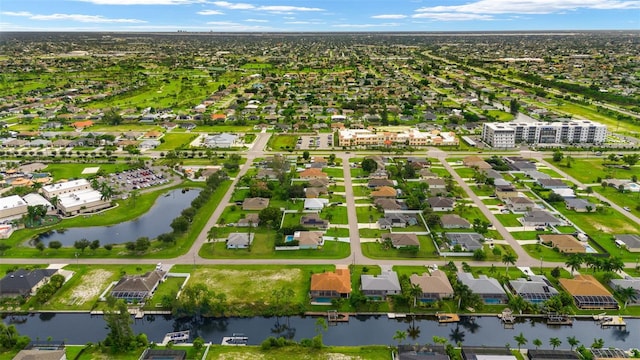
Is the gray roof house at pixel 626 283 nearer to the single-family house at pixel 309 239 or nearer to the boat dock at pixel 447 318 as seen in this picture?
the boat dock at pixel 447 318

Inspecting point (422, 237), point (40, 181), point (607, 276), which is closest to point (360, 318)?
point (422, 237)

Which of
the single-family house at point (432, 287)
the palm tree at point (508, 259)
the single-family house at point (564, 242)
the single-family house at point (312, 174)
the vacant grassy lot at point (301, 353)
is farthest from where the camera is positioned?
the single-family house at point (312, 174)

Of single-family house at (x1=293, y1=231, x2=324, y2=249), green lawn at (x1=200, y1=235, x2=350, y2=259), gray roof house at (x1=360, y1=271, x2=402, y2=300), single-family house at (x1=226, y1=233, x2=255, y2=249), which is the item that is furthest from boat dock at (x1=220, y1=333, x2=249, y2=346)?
single-family house at (x1=293, y1=231, x2=324, y2=249)

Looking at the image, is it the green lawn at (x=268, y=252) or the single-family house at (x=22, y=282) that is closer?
the single-family house at (x=22, y=282)

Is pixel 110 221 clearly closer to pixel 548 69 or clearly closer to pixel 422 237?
pixel 422 237

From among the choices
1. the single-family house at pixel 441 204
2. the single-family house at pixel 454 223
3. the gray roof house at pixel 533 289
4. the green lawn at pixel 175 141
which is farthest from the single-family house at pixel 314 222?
the green lawn at pixel 175 141

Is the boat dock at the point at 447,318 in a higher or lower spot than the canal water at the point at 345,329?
higher

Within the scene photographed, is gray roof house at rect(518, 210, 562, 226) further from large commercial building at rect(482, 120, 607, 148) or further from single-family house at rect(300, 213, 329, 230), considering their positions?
large commercial building at rect(482, 120, 607, 148)
